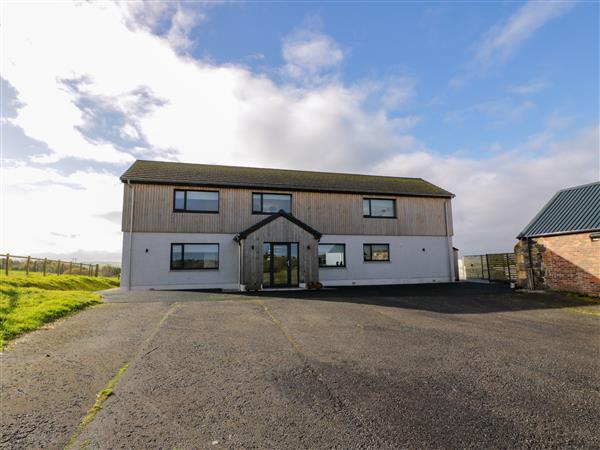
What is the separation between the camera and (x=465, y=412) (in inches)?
→ 134

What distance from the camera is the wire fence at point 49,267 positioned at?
762 inches

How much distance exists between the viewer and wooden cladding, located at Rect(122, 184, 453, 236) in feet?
56.0

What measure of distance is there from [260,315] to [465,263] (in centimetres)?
2125

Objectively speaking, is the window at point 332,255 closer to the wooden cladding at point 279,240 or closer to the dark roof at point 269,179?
the wooden cladding at point 279,240

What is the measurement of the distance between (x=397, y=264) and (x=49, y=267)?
24843 millimetres

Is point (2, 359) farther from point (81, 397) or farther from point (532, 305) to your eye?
point (532, 305)

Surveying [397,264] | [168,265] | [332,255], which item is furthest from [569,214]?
[168,265]

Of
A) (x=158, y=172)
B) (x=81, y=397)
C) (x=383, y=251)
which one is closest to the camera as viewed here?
(x=81, y=397)

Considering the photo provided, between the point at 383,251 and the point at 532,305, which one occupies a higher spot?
the point at 383,251

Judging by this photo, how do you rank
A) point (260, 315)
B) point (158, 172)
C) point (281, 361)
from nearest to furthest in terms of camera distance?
point (281, 361) → point (260, 315) → point (158, 172)

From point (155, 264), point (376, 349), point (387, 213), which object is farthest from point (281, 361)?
point (387, 213)

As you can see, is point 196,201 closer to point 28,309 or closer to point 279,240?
point 279,240

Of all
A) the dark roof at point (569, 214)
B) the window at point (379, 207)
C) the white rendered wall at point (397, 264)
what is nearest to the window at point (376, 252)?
the white rendered wall at point (397, 264)

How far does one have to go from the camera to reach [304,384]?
4.16m
